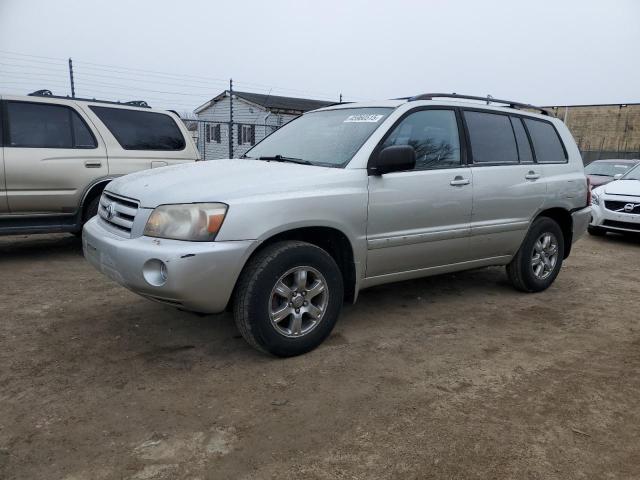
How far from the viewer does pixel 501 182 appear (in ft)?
14.8

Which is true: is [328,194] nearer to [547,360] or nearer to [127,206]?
[127,206]

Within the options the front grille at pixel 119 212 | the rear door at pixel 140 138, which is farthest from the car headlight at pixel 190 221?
the rear door at pixel 140 138

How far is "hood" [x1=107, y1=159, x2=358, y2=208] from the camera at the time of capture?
123 inches

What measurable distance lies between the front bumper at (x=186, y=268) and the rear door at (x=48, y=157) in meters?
3.14

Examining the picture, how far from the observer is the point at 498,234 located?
15.0 feet

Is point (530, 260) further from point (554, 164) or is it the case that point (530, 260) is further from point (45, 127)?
point (45, 127)

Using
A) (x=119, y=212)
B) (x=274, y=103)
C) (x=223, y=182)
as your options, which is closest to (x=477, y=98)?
(x=223, y=182)

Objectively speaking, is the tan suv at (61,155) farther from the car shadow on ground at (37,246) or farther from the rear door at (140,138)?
the car shadow on ground at (37,246)

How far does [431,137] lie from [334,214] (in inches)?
50.5

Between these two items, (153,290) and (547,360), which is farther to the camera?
(547,360)

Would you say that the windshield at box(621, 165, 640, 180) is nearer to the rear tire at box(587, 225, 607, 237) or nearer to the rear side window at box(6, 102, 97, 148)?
the rear tire at box(587, 225, 607, 237)

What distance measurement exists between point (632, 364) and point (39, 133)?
20.5 feet

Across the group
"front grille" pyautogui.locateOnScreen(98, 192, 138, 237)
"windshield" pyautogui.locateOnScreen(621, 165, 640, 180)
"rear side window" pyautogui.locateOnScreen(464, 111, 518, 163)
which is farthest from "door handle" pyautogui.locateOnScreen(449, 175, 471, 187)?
"windshield" pyautogui.locateOnScreen(621, 165, 640, 180)

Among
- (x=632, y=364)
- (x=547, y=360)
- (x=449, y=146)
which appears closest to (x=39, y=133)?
(x=449, y=146)
